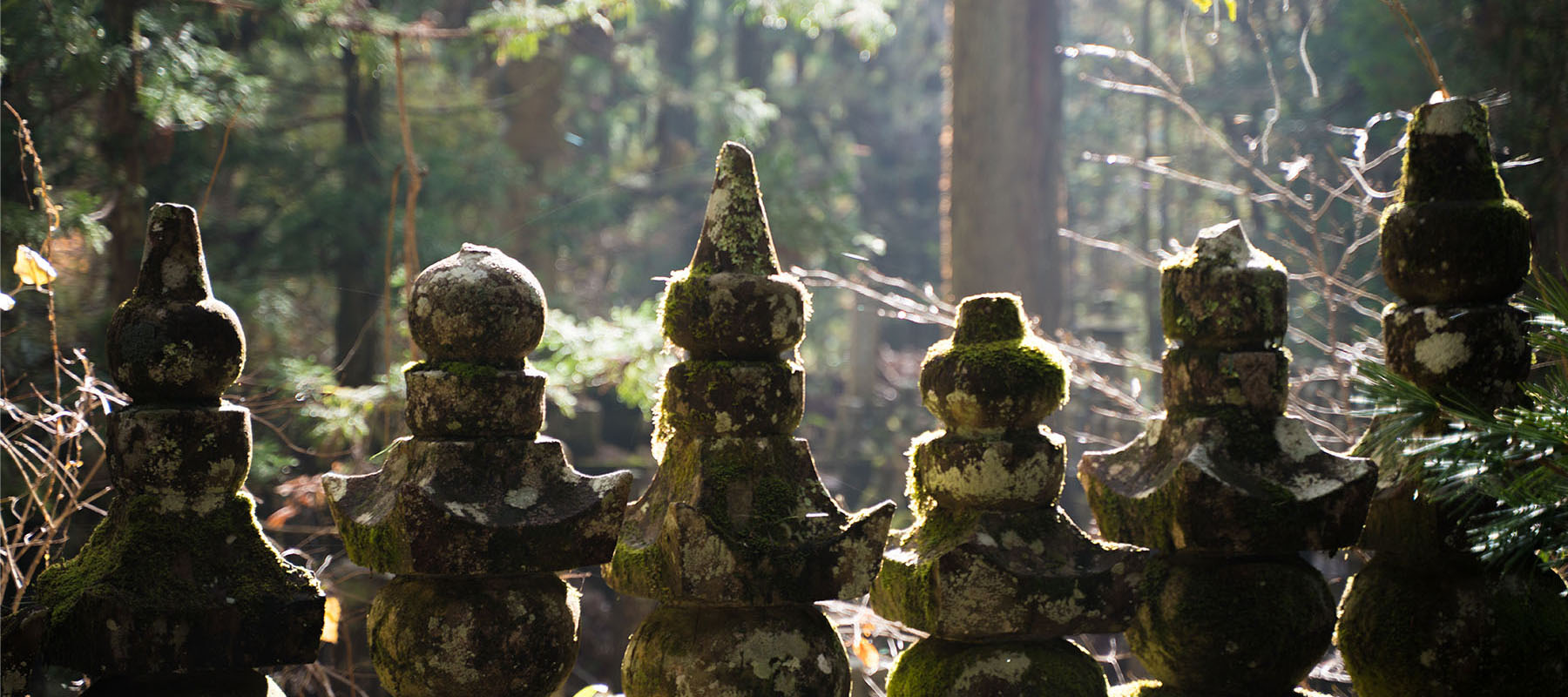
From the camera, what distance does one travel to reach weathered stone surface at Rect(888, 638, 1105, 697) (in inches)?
80.0

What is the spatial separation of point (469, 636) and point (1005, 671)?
0.92 meters

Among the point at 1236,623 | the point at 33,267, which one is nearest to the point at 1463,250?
the point at 1236,623

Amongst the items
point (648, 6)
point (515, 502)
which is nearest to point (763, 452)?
point (515, 502)

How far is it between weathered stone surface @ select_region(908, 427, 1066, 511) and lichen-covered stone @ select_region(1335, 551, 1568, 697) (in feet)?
2.18

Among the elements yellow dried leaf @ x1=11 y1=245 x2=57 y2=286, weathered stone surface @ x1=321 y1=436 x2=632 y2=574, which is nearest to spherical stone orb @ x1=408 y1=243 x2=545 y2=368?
weathered stone surface @ x1=321 y1=436 x2=632 y2=574

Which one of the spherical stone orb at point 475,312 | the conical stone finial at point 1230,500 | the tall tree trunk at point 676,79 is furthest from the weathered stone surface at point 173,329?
the tall tree trunk at point 676,79

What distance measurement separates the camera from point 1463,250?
6.98ft

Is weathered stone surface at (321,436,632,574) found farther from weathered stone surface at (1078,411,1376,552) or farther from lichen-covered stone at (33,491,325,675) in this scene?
weathered stone surface at (1078,411,1376,552)

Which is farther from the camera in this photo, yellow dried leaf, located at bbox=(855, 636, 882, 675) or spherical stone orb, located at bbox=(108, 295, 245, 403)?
yellow dried leaf, located at bbox=(855, 636, 882, 675)

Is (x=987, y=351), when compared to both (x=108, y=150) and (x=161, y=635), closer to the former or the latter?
(x=161, y=635)

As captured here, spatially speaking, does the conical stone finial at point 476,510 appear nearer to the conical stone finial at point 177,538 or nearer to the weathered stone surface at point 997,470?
the conical stone finial at point 177,538

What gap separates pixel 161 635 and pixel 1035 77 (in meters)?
8.81

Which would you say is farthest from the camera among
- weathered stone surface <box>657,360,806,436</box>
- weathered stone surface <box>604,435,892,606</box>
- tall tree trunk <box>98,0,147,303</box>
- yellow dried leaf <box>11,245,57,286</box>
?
tall tree trunk <box>98,0,147,303</box>

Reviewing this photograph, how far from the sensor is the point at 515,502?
74.4 inches
